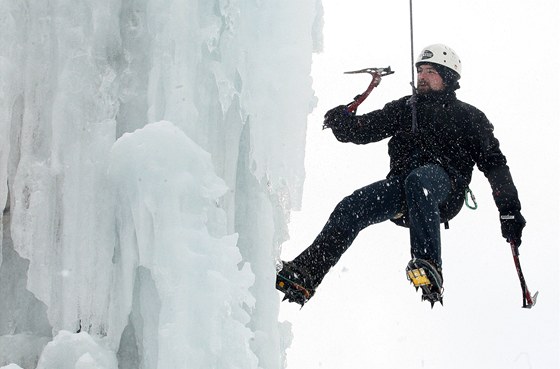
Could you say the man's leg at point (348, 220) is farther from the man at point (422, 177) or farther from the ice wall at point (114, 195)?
the ice wall at point (114, 195)

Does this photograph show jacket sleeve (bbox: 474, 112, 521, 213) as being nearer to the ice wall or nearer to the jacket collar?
the jacket collar

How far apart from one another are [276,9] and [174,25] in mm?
970

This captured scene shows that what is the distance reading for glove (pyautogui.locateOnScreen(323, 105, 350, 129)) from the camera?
522cm

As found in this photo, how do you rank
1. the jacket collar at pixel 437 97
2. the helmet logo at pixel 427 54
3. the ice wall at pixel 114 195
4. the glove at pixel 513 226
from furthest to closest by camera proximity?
the helmet logo at pixel 427 54, the jacket collar at pixel 437 97, the glove at pixel 513 226, the ice wall at pixel 114 195

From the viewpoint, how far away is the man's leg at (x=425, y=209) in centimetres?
439

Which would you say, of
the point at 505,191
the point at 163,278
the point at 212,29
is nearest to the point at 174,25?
the point at 212,29

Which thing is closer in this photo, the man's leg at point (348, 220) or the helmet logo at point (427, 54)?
the man's leg at point (348, 220)

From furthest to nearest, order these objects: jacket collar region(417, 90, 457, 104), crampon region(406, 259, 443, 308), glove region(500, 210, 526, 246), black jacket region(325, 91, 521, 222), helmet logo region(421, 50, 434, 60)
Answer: helmet logo region(421, 50, 434, 60) → jacket collar region(417, 90, 457, 104) → black jacket region(325, 91, 521, 222) → glove region(500, 210, 526, 246) → crampon region(406, 259, 443, 308)

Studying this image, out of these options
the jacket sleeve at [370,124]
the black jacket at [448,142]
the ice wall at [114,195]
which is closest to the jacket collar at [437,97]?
the black jacket at [448,142]

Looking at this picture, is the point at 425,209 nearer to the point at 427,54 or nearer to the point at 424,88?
the point at 424,88

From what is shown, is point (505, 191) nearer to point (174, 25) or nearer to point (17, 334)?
point (174, 25)

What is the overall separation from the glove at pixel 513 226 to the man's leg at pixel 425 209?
410 millimetres

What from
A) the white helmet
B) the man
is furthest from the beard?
the white helmet

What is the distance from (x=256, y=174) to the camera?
16.2 ft
